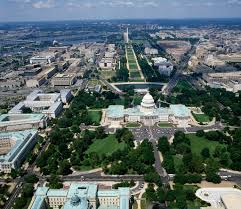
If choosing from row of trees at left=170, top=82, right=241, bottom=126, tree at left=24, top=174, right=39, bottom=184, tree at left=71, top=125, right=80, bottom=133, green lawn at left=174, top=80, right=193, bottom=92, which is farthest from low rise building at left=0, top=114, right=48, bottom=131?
green lawn at left=174, top=80, right=193, bottom=92

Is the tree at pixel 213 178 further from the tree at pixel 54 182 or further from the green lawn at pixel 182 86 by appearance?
the green lawn at pixel 182 86

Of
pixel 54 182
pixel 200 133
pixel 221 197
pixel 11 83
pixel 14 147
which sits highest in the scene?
pixel 14 147

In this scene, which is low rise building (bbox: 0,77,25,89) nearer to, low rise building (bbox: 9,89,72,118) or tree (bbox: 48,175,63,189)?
low rise building (bbox: 9,89,72,118)

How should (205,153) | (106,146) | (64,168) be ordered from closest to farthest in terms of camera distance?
(64,168), (205,153), (106,146)


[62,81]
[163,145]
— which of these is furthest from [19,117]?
[62,81]

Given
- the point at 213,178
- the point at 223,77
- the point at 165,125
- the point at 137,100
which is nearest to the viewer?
the point at 213,178

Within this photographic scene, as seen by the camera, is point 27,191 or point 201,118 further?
point 201,118

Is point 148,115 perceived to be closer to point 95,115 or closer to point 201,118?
point 201,118

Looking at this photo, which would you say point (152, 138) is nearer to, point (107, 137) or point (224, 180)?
point (107, 137)
